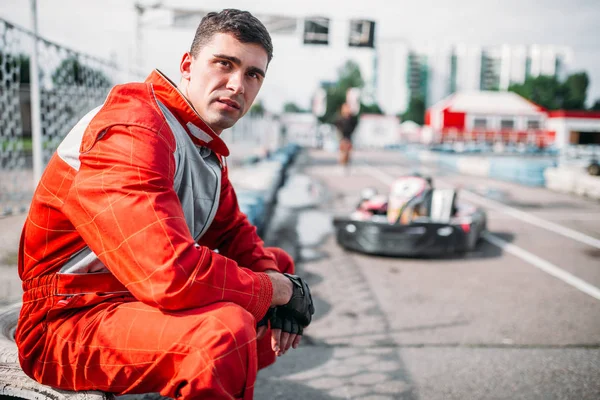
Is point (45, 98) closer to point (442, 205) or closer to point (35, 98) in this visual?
point (35, 98)

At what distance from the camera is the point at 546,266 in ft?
17.7

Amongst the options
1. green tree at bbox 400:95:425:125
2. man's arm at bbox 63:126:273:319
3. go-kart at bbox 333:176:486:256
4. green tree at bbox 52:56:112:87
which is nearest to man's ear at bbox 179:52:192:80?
man's arm at bbox 63:126:273:319

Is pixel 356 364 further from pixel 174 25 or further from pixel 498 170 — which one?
pixel 498 170

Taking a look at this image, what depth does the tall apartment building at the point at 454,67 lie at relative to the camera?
137m

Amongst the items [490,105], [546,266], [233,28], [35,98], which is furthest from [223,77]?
[490,105]

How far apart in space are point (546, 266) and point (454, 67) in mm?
151563

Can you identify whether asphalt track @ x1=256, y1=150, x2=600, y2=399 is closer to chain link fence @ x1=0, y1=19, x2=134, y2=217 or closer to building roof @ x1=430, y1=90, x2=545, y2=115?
chain link fence @ x1=0, y1=19, x2=134, y2=217

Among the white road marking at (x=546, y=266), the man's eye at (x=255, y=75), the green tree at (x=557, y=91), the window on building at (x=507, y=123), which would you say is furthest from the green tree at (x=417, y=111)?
the man's eye at (x=255, y=75)

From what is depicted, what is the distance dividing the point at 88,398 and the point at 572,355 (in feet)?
9.34

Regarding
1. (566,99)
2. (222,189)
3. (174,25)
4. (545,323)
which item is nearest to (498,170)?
(174,25)

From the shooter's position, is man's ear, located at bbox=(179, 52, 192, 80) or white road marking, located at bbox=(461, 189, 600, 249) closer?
man's ear, located at bbox=(179, 52, 192, 80)

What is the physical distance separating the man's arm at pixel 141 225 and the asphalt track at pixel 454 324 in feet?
4.67

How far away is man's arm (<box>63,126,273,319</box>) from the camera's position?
136 centimetres

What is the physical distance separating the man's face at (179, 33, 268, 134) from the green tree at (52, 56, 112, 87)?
3245 mm
